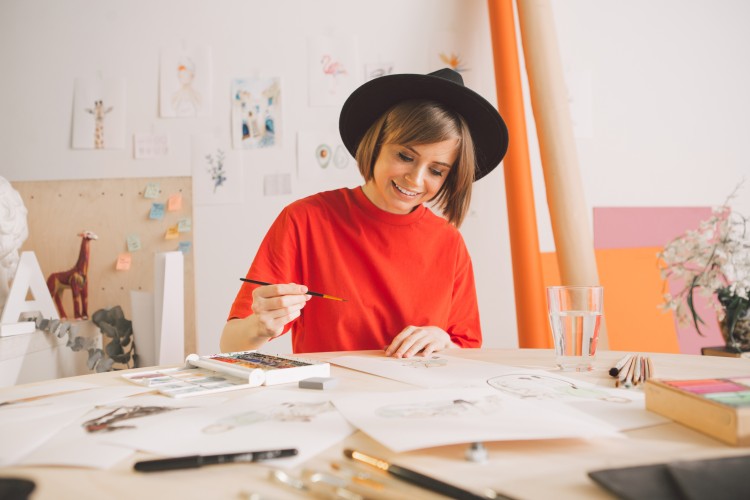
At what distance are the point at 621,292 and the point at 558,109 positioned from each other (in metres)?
0.89

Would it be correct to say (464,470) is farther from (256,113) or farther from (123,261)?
(123,261)

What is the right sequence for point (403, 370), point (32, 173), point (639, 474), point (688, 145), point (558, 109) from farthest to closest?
point (688, 145) < point (32, 173) < point (558, 109) < point (403, 370) < point (639, 474)

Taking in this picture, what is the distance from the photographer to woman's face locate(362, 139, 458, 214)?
136 cm

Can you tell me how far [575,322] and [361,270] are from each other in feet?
2.32

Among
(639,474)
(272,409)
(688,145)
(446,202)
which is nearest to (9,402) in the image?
(272,409)

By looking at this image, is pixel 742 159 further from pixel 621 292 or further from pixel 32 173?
pixel 32 173

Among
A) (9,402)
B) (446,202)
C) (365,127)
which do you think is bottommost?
(9,402)

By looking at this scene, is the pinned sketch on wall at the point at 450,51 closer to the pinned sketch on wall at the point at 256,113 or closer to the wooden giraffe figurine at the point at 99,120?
the pinned sketch on wall at the point at 256,113

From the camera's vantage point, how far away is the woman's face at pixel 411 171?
136cm

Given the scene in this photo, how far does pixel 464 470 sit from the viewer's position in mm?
458

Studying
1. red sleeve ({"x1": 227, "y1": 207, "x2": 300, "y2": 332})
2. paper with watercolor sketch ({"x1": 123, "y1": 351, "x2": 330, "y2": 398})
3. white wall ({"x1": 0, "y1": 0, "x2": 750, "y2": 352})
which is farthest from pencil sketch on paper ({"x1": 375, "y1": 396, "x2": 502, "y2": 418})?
white wall ({"x1": 0, "y1": 0, "x2": 750, "y2": 352})

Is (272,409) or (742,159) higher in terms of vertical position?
(742,159)

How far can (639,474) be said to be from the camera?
420 mm

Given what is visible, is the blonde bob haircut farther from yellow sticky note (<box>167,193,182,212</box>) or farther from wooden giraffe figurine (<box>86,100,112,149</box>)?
wooden giraffe figurine (<box>86,100,112,149</box>)
